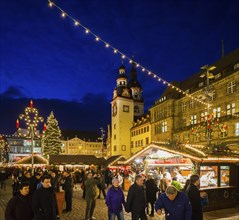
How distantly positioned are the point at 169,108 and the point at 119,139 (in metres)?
22.0

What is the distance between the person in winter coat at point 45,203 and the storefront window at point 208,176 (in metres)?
9.12

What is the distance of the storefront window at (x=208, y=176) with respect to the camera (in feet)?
45.6

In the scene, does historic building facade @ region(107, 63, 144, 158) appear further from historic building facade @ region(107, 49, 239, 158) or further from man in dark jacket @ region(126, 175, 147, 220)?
man in dark jacket @ region(126, 175, 147, 220)

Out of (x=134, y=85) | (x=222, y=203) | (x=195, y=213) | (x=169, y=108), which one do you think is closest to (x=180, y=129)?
(x=169, y=108)

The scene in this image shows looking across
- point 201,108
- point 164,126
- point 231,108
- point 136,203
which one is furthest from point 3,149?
point 136,203

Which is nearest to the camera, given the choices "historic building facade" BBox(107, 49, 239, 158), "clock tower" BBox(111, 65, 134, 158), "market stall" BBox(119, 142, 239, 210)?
"market stall" BBox(119, 142, 239, 210)

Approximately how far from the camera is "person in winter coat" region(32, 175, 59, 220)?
20.2 ft

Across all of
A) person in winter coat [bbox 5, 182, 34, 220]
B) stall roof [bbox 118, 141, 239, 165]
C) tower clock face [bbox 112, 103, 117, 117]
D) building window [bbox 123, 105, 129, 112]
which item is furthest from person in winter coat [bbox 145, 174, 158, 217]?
tower clock face [bbox 112, 103, 117, 117]

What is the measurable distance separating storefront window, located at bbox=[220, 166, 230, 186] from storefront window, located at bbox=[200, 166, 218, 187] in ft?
1.42

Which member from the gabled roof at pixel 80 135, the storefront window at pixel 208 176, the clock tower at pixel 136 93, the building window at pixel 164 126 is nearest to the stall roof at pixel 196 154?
the storefront window at pixel 208 176

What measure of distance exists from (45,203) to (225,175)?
11.0 m

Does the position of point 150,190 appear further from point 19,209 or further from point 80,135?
point 80,135

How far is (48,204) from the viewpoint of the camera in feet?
20.7

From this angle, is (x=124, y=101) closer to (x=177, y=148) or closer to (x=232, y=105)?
(x=232, y=105)
